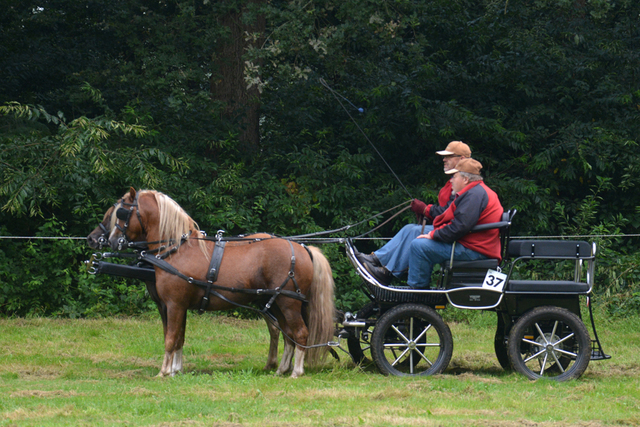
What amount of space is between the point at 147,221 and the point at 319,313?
1787 mm

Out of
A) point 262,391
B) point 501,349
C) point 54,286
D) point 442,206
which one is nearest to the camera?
point 262,391

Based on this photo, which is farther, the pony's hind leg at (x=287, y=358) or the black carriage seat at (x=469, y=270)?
the pony's hind leg at (x=287, y=358)

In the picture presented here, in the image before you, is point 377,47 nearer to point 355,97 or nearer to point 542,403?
point 355,97

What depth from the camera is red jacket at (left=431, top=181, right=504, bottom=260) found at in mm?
6738

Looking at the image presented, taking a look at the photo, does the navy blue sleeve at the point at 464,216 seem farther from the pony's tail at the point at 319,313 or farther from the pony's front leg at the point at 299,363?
the pony's front leg at the point at 299,363

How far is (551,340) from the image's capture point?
22.7 feet

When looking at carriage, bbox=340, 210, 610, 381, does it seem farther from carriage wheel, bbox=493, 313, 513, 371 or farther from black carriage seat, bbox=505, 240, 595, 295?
carriage wheel, bbox=493, 313, 513, 371

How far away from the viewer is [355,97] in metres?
13.2

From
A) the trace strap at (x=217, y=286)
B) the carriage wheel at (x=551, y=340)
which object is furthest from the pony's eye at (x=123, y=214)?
the carriage wheel at (x=551, y=340)

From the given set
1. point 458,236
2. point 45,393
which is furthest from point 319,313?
point 45,393

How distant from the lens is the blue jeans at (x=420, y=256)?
22.5 ft

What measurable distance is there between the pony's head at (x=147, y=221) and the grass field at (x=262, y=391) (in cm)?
125

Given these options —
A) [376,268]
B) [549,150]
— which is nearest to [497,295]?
[376,268]

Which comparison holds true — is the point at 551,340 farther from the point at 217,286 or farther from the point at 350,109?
the point at 350,109
